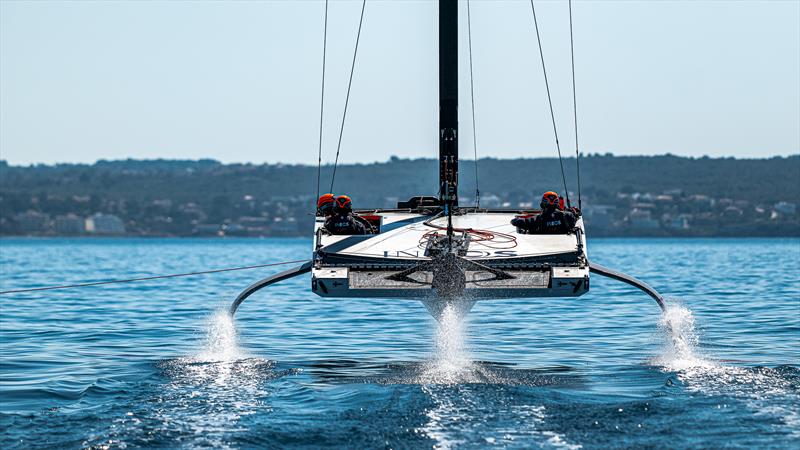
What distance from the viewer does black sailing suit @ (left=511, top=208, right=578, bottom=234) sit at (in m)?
15.1

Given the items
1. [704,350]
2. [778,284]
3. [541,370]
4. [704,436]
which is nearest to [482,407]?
[704,436]

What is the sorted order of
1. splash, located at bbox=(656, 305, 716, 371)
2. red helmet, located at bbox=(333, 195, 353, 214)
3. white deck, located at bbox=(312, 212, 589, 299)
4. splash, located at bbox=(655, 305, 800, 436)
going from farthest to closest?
red helmet, located at bbox=(333, 195, 353, 214), splash, located at bbox=(656, 305, 716, 371), white deck, located at bbox=(312, 212, 589, 299), splash, located at bbox=(655, 305, 800, 436)

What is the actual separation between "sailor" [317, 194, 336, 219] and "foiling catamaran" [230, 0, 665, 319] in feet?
0.40

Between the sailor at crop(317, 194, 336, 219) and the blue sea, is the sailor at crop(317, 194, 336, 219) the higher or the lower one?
the higher one

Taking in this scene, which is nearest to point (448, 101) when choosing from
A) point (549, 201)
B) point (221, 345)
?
point (549, 201)

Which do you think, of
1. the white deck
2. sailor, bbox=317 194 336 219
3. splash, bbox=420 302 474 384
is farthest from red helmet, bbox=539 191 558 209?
sailor, bbox=317 194 336 219

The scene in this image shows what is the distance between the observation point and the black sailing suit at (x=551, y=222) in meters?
15.1

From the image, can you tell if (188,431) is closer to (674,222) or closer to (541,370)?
(541,370)

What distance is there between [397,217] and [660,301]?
4.01 metres

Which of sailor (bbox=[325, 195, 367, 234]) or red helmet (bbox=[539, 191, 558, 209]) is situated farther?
red helmet (bbox=[539, 191, 558, 209])

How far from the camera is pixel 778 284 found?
1326 inches

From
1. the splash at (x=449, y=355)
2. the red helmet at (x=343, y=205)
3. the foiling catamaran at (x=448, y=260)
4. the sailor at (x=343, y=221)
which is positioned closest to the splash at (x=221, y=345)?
the foiling catamaran at (x=448, y=260)

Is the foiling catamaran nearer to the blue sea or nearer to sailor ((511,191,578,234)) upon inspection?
sailor ((511,191,578,234))

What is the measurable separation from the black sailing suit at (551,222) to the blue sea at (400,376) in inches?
68.8
